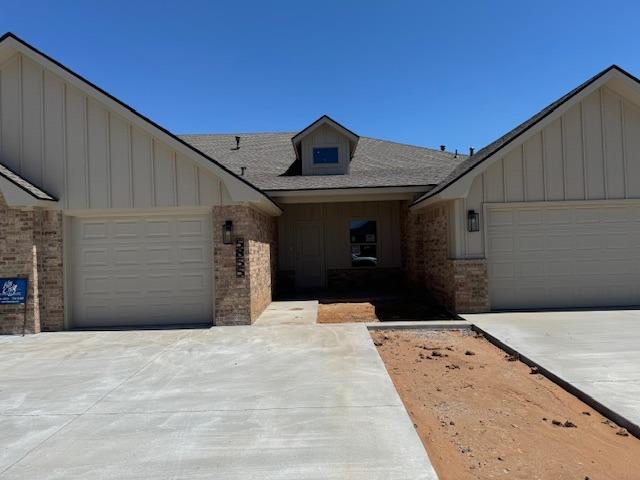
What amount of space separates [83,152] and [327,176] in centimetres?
715

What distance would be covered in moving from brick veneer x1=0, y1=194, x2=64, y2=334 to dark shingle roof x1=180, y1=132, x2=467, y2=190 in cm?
556

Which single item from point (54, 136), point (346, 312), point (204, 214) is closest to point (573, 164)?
point (346, 312)

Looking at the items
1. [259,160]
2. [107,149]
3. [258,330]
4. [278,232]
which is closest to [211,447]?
[258,330]

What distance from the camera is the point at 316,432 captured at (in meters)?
3.94

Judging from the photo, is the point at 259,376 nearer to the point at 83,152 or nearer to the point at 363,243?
the point at 83,152

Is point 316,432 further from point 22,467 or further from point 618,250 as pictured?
point 618,250

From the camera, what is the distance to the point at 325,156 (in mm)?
14297

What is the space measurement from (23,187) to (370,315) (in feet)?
25.2

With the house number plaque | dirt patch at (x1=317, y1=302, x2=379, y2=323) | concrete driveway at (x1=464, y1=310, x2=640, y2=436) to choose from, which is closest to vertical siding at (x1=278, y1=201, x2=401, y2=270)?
dirt patch at (x1=317, y1=302, x2=379, y2=323)

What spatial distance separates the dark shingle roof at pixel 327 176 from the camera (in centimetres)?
1266

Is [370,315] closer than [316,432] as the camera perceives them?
No

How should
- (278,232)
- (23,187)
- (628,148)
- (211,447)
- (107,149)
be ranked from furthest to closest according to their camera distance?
(278,232), (628,148), (107,149), (23,187), (211,447)

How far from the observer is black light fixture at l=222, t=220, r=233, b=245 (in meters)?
8.78

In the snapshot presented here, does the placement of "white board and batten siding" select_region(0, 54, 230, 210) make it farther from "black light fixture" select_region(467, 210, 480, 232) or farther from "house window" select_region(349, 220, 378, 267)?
"house window" select_region(349, 220, 378, 267)
